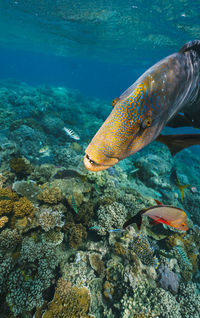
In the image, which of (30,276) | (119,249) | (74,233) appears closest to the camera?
(30,276)

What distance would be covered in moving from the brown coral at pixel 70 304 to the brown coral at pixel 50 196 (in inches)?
77.2

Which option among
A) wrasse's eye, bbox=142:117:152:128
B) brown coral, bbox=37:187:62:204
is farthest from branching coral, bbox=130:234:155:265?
wrasse's eye, bbox=142:117:152:128

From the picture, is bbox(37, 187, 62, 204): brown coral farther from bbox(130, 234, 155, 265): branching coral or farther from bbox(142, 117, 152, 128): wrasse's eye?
bbox(142, 117, 152, 128): wrasse's eye

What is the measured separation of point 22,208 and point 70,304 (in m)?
2.26

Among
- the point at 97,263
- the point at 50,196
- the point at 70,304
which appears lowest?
the point at 97,263

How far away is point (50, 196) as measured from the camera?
432cm

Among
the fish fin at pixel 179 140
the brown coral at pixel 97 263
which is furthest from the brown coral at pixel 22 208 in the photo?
the fish fin at pixel 179 140

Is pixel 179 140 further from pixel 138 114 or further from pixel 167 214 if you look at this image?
pixel 167 214

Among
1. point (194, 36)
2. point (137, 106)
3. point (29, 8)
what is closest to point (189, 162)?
point (194, 36)

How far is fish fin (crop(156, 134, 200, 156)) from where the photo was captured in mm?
1228

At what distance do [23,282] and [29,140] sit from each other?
8.05m

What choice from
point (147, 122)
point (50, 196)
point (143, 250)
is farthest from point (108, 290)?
point (147, 122)

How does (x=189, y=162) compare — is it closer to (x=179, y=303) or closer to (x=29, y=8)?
(x=179, y=303)

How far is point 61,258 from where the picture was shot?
3865 millimetres
